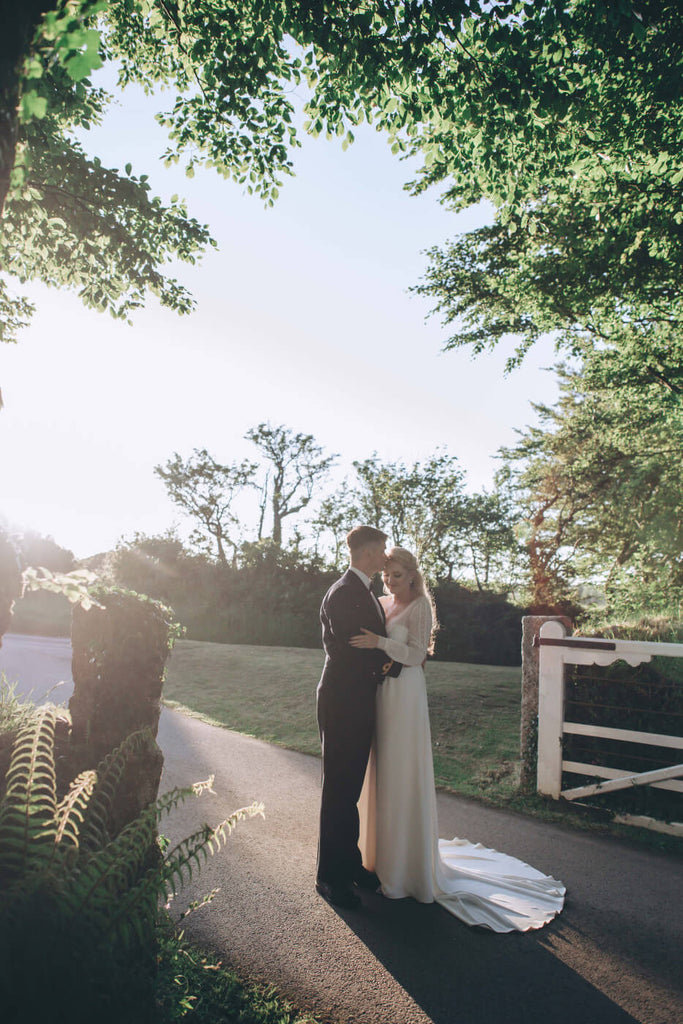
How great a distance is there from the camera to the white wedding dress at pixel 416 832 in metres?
4.31

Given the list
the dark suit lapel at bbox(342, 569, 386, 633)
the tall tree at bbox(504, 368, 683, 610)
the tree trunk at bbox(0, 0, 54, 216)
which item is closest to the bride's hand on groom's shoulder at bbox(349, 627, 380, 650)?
the dark suit lapel at bbox(342, 569, 386, 633)

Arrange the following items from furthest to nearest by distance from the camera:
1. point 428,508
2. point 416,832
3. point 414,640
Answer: point 428,508 → point 414,640 → point 416,832

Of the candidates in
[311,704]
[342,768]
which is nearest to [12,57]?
[342,768]

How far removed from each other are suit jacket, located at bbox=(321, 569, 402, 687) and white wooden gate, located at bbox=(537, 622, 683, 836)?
9.09 ft

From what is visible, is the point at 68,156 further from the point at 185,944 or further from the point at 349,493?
the point at 349,493

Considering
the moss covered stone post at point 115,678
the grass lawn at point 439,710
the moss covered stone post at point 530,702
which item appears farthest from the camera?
the moss covered stone post at point 530,702

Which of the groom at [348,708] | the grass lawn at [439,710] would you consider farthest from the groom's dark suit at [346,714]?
the grass lawn at [439,710]

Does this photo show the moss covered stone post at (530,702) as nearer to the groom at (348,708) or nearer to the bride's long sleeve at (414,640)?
the bride's long sleeve at (414,640)

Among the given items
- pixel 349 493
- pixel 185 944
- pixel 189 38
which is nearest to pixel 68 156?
pixel 189 38

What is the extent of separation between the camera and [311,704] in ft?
40.2

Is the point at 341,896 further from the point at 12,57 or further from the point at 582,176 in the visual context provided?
the point at 582,176

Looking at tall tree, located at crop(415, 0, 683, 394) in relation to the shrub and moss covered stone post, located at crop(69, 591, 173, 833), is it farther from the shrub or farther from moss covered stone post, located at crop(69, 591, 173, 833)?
the shrub

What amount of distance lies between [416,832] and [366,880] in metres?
0.56

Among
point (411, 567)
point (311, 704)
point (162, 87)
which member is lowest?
point (311, 704)
